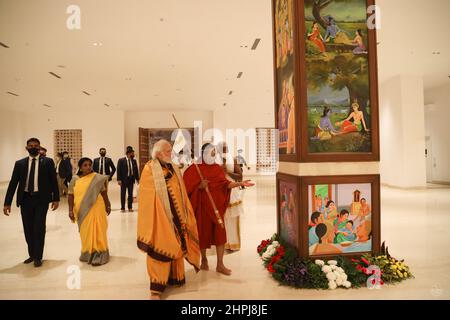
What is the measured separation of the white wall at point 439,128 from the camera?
13.5 metres

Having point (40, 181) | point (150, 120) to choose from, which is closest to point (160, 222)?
point (40, 181)

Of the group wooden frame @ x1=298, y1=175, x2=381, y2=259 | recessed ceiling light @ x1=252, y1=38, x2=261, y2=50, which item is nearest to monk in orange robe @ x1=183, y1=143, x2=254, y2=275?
wooden frame @ x1=298, y1=175, x2=381, y2=259

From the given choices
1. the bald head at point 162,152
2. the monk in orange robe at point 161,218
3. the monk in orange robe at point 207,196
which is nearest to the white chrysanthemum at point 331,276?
the monk in orange robe at point 207,196

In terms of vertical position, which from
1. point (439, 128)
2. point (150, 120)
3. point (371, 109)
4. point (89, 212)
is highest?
point (150, 120)

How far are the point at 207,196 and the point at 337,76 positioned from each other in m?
1.94

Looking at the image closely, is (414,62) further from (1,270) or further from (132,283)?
(1,270)

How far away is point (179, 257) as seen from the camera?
320 cm

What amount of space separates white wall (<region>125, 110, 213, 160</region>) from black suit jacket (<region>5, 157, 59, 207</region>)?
49.3ft

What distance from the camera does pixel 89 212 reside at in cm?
428

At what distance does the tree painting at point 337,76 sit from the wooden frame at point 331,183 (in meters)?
0.31

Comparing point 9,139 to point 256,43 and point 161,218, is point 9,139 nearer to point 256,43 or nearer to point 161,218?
point 256,43

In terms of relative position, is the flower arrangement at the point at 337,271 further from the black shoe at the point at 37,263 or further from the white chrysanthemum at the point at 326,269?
the black shoe at the point at 37,263

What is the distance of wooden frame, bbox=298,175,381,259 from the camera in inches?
136

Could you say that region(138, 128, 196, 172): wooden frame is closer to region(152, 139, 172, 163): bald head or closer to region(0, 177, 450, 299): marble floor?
region(0, 177, 450, 299): marble floor
